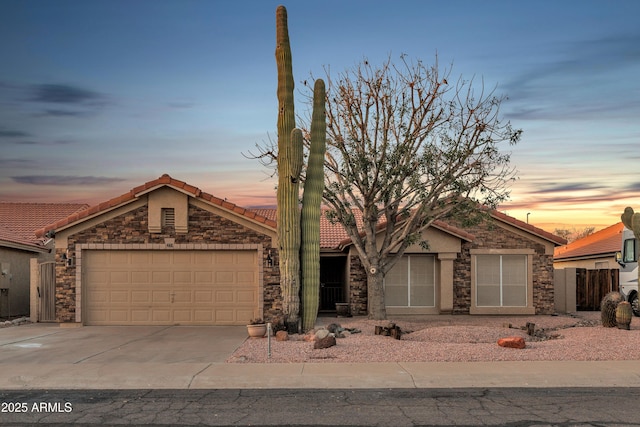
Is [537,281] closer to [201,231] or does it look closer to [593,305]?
[593,305]

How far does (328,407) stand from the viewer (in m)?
9.68

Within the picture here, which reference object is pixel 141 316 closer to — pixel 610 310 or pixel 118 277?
pixel 118 277

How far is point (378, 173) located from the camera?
20641 mm

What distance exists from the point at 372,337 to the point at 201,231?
22.2 ft

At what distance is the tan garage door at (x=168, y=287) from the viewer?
20531 mm

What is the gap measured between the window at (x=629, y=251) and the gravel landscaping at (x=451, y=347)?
165 inches

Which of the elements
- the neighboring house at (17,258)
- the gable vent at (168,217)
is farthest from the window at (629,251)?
the neighboring house at (17,258)

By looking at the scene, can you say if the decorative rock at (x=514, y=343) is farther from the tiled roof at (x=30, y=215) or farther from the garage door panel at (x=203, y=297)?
the tiled roof at (x=30, y=215)

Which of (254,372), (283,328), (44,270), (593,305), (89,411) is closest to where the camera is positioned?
(89,411)

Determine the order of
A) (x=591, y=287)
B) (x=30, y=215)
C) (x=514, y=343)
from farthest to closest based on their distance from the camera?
(x=30, y=215), (x=591, y=287), (x=514, y=343)

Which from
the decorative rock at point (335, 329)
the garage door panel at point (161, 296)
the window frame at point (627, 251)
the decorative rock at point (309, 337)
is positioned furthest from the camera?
the window frame at point (627, 251)

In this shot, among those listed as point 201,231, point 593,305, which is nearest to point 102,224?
point 201,231

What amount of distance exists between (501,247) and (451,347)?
35.7ft

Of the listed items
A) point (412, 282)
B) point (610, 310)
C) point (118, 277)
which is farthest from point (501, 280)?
point (118, 277)
